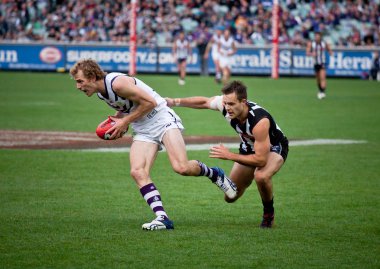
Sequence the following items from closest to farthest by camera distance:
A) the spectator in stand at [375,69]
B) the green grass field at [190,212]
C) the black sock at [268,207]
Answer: the green grass field at [190,212], the black sock at [268,207], the spectator in stand at [375,69]

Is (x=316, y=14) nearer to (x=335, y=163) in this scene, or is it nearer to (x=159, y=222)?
(x=335, y=163)

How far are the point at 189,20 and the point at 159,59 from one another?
317cm

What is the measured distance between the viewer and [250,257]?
793 cm

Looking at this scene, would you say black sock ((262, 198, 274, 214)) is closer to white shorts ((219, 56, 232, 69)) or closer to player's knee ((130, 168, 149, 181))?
player's knee ((130, 168, 149, 181))

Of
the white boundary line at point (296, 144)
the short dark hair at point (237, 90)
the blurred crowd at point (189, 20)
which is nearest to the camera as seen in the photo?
the short dark hair at point (237, 90)

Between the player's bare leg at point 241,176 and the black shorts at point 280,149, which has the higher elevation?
the black shorts at point 280,149

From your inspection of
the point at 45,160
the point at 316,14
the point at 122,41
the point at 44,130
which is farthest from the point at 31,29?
the point at 45,160

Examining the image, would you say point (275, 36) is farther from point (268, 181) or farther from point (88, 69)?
point (88, 69)

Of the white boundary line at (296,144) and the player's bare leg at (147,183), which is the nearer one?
the player's bare leg at (147,183)

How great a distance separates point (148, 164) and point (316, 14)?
33.8 meters

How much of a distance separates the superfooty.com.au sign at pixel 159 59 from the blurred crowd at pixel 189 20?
86 centimetres

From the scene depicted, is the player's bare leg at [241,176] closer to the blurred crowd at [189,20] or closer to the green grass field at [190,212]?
the green grass field at [190,212]

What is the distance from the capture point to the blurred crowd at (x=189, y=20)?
4166cm

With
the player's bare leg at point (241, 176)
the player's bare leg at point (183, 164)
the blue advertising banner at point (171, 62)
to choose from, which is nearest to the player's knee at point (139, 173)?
the player's bare leg at point (183, 164)
